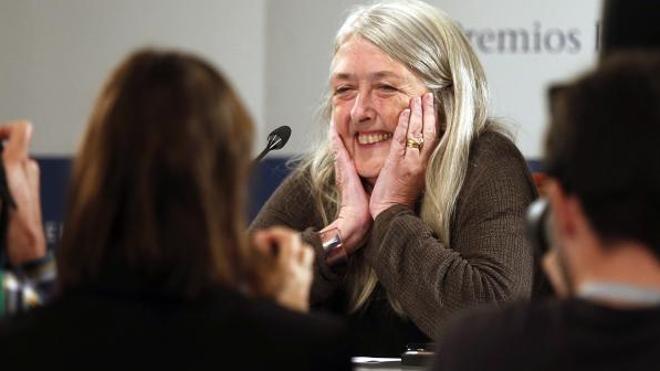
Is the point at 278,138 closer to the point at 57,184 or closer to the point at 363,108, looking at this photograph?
the point at 363,108

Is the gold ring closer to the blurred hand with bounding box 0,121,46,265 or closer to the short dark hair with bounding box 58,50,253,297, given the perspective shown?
the blurred hand with bounding box 0,121,46,265

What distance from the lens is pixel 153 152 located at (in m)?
1.44

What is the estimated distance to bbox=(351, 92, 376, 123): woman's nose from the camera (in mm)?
3033

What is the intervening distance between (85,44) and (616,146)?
12.3 feet

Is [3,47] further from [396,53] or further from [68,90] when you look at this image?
[396,53]

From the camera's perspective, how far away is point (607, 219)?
4.40ft

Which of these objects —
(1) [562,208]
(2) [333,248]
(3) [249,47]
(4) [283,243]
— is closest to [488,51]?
(3) [249,47]

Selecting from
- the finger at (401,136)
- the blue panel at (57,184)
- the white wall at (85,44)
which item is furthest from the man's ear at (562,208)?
the white wall at (85,44)

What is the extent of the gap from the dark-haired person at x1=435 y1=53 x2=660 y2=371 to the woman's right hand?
1.57m

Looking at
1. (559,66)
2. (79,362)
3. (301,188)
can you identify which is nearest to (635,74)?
(79,362)

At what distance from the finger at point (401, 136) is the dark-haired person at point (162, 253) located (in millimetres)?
1519

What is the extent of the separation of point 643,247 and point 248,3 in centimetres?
361

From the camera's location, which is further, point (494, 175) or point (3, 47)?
point (3, 47)

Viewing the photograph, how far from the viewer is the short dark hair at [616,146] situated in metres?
1.32
